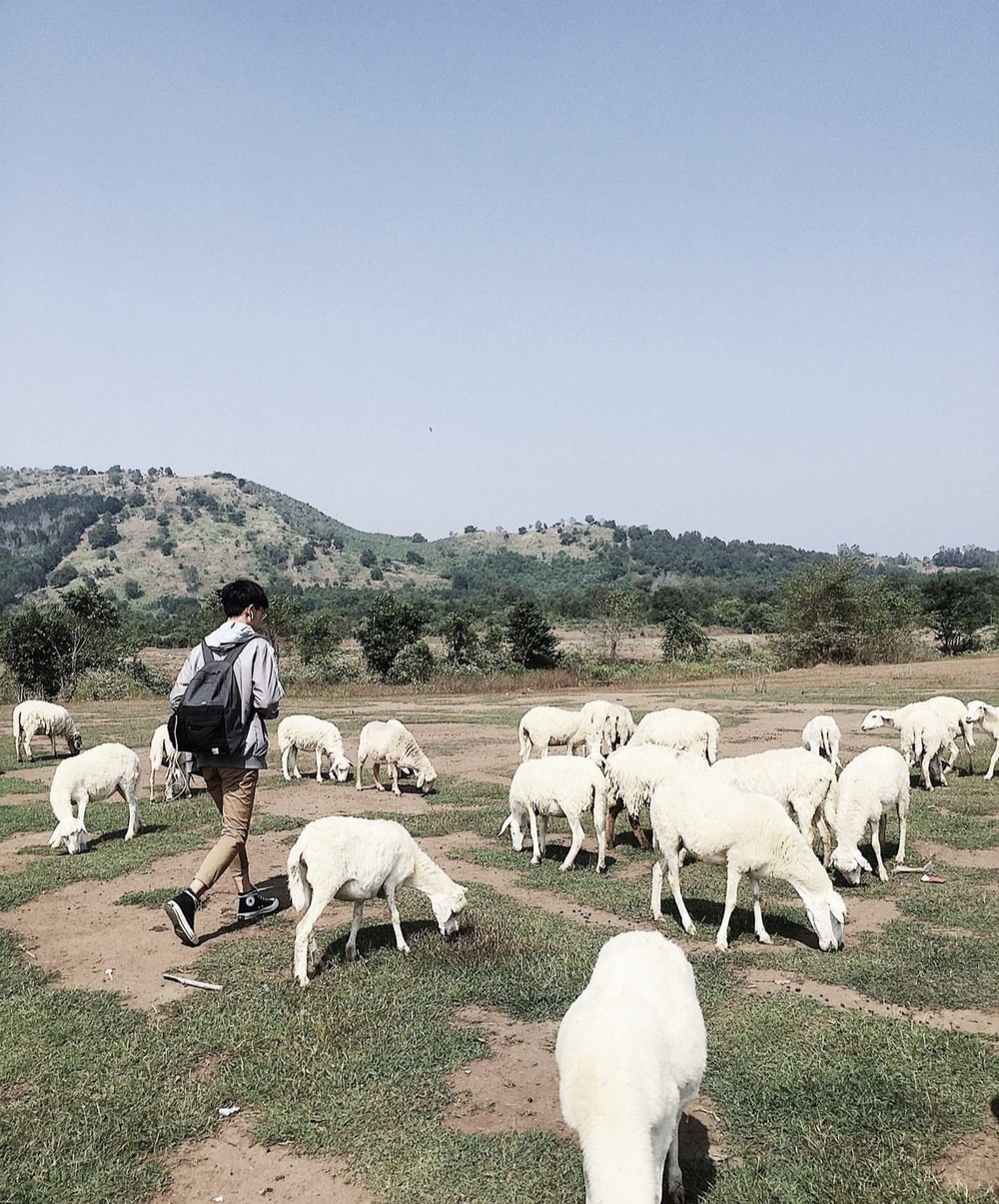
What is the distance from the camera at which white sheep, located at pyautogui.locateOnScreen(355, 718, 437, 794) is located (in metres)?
14.9

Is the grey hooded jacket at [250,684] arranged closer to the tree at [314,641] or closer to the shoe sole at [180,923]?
the shoe sole at [180,923]

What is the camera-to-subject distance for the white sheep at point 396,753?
48.9 feet

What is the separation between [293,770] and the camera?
16.5 metres

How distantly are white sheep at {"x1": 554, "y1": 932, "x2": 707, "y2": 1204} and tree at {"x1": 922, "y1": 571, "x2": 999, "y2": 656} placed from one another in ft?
224

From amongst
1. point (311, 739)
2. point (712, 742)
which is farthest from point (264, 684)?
point (311, 739)

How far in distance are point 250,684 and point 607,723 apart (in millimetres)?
9549

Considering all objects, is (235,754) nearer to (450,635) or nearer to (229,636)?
(229,636)

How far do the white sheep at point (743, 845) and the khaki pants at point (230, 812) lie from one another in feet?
12.8

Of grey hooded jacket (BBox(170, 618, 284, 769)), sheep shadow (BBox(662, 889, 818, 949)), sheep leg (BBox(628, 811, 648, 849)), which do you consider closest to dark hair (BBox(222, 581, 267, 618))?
grey hooded jacket (BBox(170, 618, 284, 769))

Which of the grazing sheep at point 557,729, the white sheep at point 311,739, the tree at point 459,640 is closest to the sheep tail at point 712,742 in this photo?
the grazing sheep at point 557,729

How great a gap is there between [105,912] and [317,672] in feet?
125

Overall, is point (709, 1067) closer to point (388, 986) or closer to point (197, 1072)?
point (388, 986)

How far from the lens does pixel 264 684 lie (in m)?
7.26

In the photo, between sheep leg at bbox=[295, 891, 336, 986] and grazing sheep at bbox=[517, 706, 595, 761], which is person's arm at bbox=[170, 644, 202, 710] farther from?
grazing sheep at bbox=[517, 706, 595, 761]
